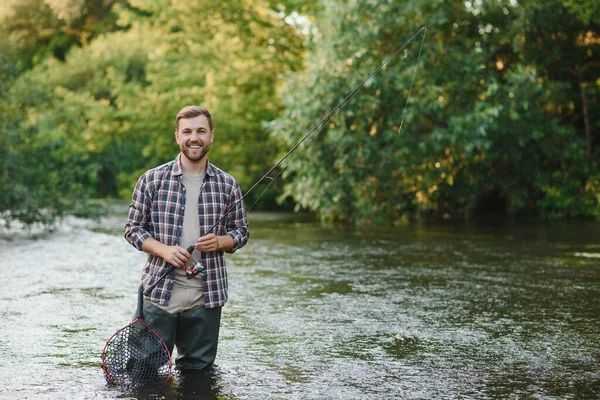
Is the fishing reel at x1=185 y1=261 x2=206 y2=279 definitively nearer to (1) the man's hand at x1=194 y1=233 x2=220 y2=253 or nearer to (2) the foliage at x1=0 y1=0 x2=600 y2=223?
(1) the man's hand at x1=194 y1=233 x2=220 y2=253

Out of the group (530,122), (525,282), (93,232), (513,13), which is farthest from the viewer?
(513,13)

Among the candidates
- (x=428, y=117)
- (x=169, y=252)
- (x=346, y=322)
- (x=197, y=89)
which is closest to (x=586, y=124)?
(x=428, y=117)

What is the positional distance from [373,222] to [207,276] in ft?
45.8

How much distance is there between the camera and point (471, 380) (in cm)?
495

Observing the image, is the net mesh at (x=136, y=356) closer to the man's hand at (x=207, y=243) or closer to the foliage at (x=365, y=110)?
the man's hand at (x=207, y=243)

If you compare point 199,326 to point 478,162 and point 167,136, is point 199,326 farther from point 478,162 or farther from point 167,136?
point 167,136

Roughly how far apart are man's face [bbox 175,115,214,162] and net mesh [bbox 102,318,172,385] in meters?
0.93

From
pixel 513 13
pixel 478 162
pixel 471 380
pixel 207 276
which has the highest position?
pixel 513 13

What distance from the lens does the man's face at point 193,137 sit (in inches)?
195

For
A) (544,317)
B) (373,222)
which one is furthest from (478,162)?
(544,317)

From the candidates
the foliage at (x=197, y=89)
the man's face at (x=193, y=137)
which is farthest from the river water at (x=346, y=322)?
the foliage at (x=197, y=89)

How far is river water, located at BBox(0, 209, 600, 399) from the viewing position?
4.82 metres

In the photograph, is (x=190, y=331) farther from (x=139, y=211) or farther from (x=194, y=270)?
(x=139, y=211)

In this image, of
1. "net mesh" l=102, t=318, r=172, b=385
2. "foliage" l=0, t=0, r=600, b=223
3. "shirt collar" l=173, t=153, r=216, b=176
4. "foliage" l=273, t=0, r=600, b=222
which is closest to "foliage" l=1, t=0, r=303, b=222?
"foliage" l=0, t=0, r=600, b=223
